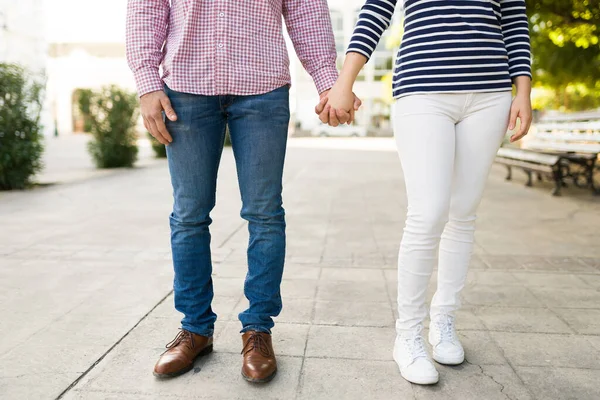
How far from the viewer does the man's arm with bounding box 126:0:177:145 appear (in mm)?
2188

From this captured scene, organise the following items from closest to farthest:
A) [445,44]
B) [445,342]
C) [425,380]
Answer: [445,44] → [425,380] → [445,342]

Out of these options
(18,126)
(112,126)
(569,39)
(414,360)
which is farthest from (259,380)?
(112,126)

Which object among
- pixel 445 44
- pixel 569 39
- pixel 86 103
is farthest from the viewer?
pixel 86 103

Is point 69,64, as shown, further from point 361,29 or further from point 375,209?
point 361,29

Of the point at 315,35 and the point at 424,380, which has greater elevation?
the point at 315,35

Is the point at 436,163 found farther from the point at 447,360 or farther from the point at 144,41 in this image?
the point at 144,41

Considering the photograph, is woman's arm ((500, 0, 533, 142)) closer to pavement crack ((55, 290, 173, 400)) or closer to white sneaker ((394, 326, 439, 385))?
white sneaker ((394, 326, 439, 385))

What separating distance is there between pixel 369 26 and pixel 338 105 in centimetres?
33

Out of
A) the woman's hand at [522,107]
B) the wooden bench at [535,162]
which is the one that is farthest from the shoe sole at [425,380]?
the wooden bench at [535,162]

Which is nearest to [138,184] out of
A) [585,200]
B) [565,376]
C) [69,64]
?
Result: [585,200]

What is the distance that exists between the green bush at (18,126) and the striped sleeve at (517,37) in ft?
23.4

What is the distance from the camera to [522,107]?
226 centimetres

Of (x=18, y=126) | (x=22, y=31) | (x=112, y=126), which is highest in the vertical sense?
(x=22, y=31)

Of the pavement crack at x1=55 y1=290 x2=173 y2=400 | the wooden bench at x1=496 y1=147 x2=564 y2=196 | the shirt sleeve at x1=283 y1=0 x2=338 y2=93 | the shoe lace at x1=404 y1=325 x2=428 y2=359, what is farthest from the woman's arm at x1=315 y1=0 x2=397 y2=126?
the wooden bench at x1=496 y1=147 x2=564 y2=196
